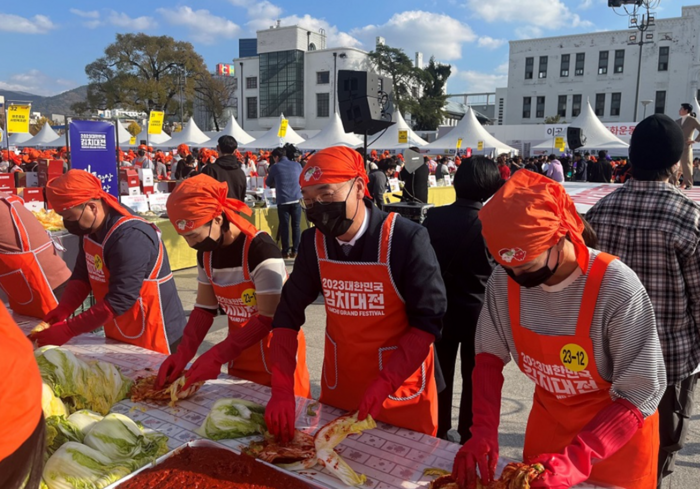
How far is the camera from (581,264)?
162 centimetres

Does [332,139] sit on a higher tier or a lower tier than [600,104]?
lower

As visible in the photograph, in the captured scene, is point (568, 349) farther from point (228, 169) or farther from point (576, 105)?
point (576, 105)

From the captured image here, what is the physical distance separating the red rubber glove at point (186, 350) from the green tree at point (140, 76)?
54.3m

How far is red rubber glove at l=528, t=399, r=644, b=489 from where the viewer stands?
1450mm

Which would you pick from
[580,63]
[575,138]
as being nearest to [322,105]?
[580,63]

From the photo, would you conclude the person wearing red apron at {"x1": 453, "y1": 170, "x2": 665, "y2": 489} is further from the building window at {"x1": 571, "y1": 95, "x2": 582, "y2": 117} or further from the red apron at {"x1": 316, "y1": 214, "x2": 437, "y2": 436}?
the building window at {"x1": 571, "y1": 95, "x2": 582, "y2": 117}

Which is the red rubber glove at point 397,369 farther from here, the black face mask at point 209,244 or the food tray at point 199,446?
the black face mask at point 209,244

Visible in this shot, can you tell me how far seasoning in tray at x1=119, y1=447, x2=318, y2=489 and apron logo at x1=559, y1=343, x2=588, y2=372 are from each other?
915mm

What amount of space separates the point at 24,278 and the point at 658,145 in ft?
12.7

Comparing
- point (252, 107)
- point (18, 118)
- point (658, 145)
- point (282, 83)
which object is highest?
point (282, 83)

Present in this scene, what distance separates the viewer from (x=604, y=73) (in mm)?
53031

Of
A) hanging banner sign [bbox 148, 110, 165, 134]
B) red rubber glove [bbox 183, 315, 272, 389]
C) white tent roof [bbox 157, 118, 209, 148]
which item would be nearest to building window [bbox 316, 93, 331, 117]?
white tent roof [bbox 157, 118, 209, 148]

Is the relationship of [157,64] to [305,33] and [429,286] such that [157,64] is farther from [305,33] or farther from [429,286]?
[429,286]

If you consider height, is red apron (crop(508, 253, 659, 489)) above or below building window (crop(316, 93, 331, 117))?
below
